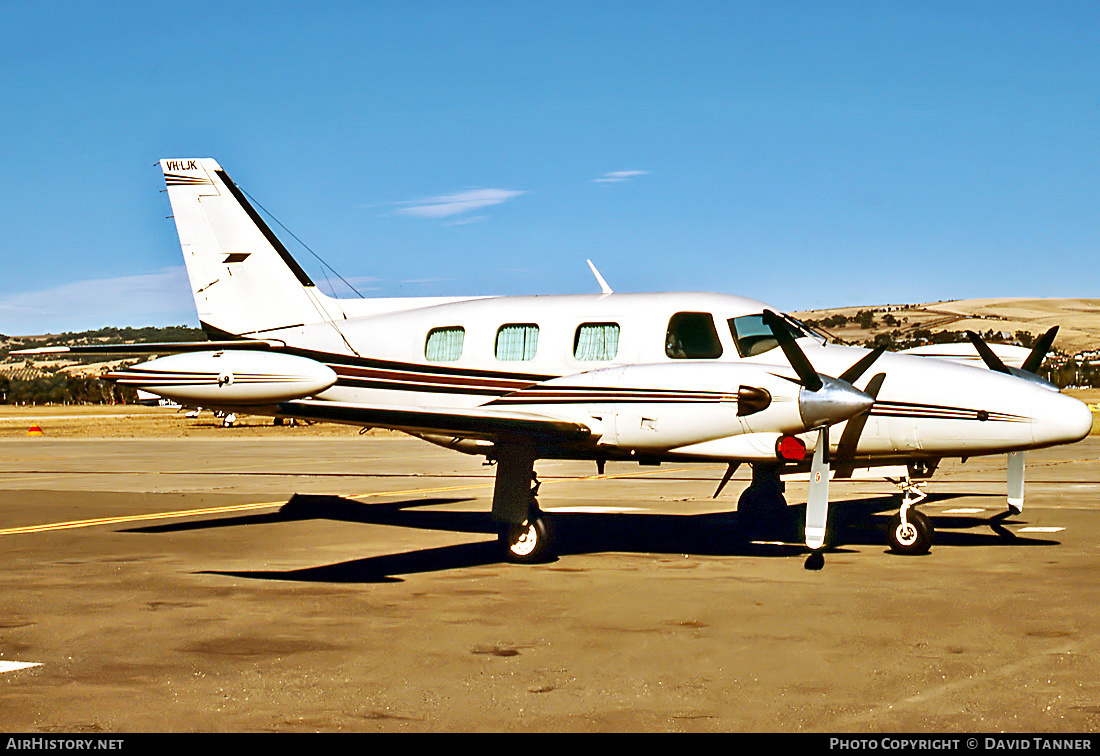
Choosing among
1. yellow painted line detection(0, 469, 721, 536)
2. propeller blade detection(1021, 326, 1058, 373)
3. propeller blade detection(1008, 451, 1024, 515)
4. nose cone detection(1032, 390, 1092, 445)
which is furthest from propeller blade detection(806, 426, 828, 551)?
yellow painted line detection(0, 469, 721, 536)

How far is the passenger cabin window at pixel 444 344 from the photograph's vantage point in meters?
14.2

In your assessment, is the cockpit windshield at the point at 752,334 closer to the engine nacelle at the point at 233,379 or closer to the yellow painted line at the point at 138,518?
the engine nacelle at the point at 233,379

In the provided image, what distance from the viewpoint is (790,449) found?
445 inches

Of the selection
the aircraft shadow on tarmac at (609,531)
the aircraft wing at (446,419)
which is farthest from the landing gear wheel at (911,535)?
the aircraft wing at (446,419)

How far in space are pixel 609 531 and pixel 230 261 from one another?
713 cm

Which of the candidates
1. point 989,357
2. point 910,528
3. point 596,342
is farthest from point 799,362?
point 989,357

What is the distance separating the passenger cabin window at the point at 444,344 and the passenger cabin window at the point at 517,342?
23.4 inches

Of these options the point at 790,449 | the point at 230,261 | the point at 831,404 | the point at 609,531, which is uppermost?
the point at 230,261

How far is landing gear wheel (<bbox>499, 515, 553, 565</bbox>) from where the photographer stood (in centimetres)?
1238

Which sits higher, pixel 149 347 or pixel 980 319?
pixel 980 319

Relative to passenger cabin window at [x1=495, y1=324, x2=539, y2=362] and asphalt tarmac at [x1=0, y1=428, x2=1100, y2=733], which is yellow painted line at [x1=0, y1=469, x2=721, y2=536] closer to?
asphalt tarmac at [x1=0, y1=428, x2=1100, y2=733]

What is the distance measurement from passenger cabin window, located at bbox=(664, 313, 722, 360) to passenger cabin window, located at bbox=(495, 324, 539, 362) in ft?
5.91

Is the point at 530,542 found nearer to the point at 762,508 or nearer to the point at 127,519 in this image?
the point at 762,508
